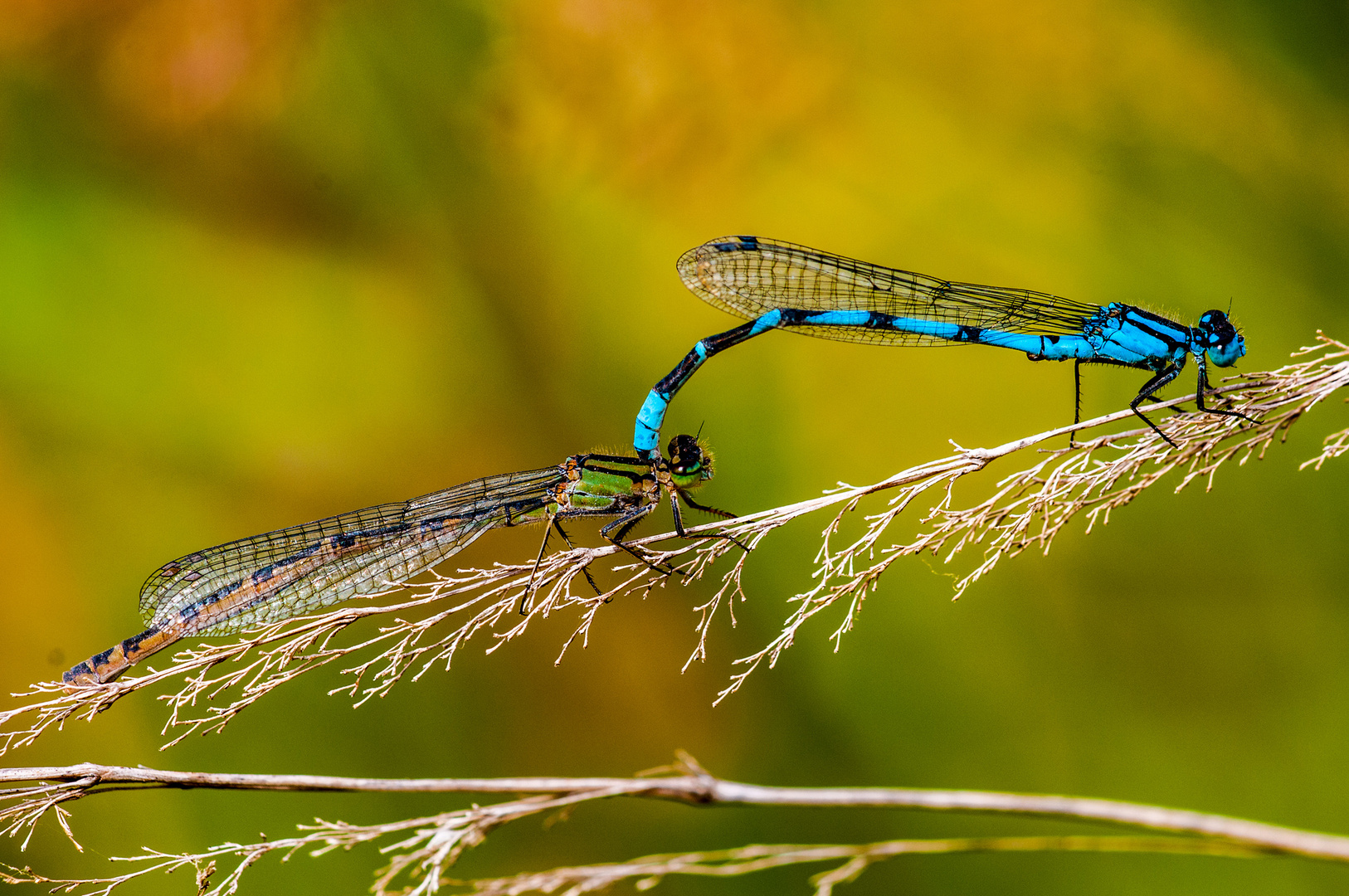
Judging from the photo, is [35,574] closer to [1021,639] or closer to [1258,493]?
[1021,639]

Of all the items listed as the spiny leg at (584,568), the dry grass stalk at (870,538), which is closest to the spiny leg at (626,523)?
the spiny leg at (584,568)

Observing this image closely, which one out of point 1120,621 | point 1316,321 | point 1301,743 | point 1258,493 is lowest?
point 1301,743

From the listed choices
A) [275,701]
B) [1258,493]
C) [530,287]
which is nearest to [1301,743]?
[1258,493]

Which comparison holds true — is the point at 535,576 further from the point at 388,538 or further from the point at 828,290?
the point at 828,290

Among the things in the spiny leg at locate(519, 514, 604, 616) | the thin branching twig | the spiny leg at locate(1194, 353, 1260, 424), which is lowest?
the thin branching twig

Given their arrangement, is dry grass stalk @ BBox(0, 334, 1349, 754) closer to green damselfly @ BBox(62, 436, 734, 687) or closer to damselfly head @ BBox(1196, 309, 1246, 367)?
damselfly head @ BBox(1196, 309, 1246, 367)

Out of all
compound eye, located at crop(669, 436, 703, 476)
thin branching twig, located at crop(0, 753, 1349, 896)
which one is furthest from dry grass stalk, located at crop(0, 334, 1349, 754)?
compound eye, located at crop(669, 436, 703, 476)
